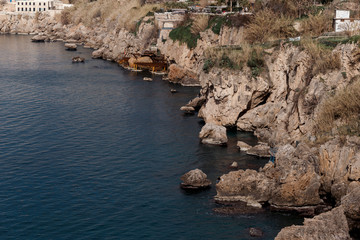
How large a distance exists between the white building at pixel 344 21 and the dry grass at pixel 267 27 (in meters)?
8.37

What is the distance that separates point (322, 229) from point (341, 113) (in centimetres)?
1733

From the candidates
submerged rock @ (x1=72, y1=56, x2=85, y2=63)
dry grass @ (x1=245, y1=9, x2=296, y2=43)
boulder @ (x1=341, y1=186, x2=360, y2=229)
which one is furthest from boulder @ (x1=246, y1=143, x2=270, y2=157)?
submerged rock @ (x1=72, y1=56, x2=85, y2=63)

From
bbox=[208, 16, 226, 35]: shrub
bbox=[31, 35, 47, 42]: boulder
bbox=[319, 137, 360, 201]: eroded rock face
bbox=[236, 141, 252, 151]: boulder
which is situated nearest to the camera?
bbox=[319, 137, 360, 201]: eroded rock face

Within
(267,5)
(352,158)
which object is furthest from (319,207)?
(267,5)

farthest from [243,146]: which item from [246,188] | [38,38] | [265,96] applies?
[38,38]

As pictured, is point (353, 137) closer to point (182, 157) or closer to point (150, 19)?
point (182, 157)

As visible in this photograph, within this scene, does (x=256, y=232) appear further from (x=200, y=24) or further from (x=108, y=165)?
(x=200, y=24)

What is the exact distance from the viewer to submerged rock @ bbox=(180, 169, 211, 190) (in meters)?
46.1

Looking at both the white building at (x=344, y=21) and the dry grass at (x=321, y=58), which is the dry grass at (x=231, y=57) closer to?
the dry grass at (x=321, y=58)

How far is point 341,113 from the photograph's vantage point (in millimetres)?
47344

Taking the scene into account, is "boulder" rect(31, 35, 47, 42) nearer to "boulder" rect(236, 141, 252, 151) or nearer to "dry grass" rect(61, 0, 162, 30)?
"dry grass" rect(61, 0, 162, 30)

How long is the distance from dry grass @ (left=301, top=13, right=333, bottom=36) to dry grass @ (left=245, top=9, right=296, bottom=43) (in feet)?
7.34

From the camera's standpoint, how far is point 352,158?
4084 centimetres

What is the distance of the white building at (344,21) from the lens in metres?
63.6
